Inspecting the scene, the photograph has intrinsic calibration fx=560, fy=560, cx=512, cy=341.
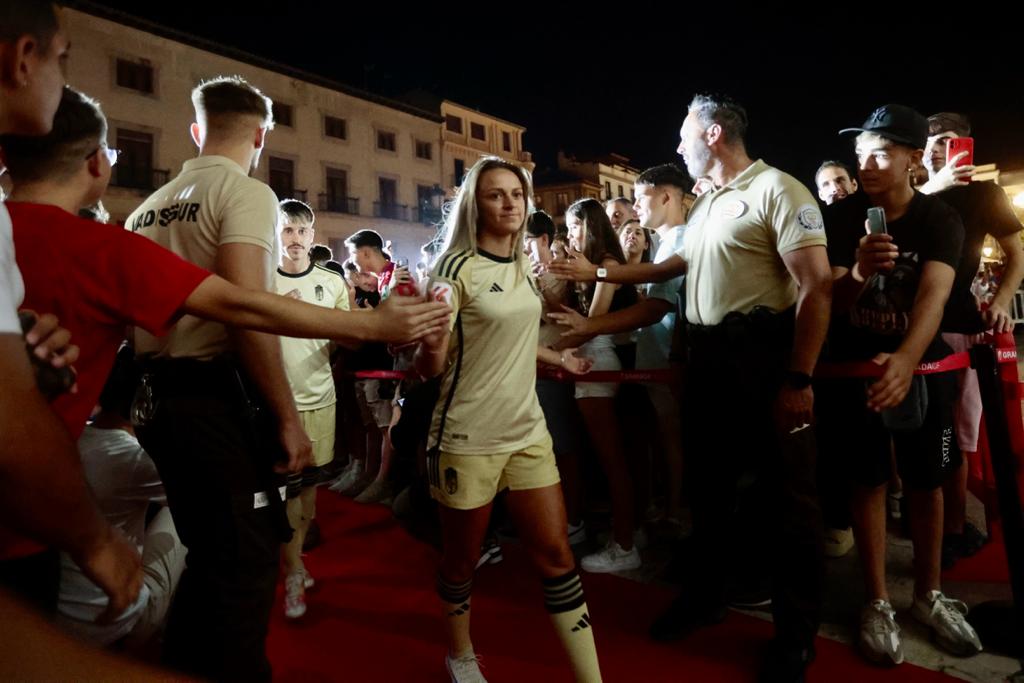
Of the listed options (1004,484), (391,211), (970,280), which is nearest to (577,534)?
(1004,484)

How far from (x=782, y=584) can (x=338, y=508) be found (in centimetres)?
413

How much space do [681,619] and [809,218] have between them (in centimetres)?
213

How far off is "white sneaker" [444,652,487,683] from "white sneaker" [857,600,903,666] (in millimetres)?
1814

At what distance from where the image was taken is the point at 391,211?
1344 inches

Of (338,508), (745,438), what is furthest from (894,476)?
(338,508)

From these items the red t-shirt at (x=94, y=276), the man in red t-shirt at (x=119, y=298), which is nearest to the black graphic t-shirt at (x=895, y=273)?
the man in red t-shirt at (x=119, y=298)

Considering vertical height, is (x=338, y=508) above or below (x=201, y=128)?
below

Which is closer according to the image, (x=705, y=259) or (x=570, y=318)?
(x=705, y=259)

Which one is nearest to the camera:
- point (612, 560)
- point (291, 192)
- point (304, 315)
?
point (304, 315)

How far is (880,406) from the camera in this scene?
8.04ft

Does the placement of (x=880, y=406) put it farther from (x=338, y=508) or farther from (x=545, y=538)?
(x=338, y=508)

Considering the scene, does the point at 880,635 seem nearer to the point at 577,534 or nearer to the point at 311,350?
the point at 577,534

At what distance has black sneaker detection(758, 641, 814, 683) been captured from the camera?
2.47m

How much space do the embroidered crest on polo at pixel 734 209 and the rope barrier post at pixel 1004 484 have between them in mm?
1222
